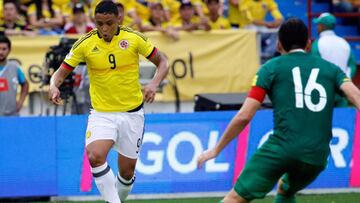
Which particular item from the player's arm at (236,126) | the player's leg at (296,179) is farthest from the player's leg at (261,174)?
the player's arm at (236,126)

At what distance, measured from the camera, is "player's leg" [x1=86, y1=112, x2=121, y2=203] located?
999 centimetres

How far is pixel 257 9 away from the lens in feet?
63.4

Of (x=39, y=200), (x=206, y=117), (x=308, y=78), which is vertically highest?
(x=308, y=78)

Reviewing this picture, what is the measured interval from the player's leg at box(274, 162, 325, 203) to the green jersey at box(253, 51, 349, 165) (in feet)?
0.21

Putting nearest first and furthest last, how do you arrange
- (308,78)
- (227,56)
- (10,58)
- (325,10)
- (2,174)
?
(308,78), (2,174), (10,58), (227,56), (325,10)

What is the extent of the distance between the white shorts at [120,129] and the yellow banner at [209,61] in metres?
7.42

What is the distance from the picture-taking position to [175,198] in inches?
515

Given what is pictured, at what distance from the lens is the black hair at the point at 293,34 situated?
7672mm

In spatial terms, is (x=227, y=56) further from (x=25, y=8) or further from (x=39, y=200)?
(x=39, y=200)

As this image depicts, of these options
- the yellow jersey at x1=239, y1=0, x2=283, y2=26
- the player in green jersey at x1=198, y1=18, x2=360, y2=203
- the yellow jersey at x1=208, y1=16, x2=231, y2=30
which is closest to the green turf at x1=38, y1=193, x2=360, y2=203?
the player in green jersey at x1=198, y1=18, x2=360, y2=203

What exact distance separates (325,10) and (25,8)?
6722mm

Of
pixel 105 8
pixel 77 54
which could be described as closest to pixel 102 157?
pixel 77 54

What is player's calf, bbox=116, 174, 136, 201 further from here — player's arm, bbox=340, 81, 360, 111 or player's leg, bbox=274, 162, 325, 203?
player's arm, bbox=340, 81, 360, 111

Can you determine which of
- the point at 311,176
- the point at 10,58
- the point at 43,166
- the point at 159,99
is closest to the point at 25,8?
the point at 10,58
